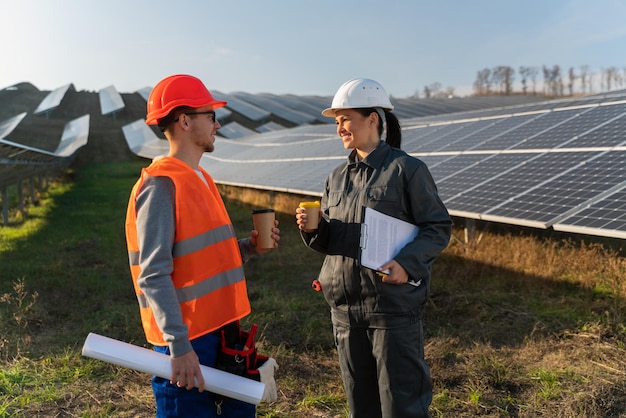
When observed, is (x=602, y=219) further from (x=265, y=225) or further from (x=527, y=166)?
(x=265, y=225)

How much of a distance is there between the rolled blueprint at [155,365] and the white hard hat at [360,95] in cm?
124

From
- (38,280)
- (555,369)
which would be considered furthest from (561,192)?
(38,280)

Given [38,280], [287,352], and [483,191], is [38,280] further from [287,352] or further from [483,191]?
[483,191]

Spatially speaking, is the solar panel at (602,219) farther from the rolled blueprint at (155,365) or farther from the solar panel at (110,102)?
the solar panel at (110,102)

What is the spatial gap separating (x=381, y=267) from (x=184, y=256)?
81cm

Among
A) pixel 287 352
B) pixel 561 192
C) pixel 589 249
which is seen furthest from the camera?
pixel 589 249

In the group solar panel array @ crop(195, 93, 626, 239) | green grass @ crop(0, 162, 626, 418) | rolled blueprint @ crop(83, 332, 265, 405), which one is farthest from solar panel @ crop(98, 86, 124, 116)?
rolled blueprint @ crop(83, 332, 265, 405)

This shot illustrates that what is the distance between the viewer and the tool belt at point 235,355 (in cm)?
208

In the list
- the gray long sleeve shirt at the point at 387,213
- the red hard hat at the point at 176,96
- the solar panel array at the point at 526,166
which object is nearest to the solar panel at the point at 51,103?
the solar panel array at the point at 526,166

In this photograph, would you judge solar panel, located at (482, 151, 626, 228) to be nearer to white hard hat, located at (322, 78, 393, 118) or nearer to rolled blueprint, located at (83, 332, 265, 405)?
white hard hat, located at (322, 78, 393, 118)

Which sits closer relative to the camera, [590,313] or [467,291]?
[590,313]

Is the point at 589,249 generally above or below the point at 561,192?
below

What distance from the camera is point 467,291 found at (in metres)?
5.97

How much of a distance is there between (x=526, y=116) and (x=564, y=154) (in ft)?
10.9
